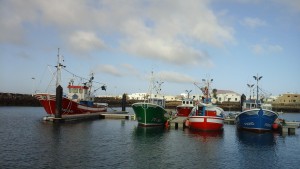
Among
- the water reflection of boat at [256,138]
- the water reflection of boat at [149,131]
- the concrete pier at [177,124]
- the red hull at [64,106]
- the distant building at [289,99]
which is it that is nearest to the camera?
the water reflection of boat at [256,138]

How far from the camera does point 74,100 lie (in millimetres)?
62688

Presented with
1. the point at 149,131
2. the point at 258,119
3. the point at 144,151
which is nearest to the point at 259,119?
the point at 258,119

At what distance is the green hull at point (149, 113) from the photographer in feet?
163

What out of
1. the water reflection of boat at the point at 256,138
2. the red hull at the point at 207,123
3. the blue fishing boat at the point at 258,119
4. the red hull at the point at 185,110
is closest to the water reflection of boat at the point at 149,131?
the red hull at the point at 207,123

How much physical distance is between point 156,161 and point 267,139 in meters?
21.3

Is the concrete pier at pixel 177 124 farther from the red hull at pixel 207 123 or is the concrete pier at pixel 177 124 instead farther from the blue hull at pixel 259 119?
the blue hull at pixel 259 119

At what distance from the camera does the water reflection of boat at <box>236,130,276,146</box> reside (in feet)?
123

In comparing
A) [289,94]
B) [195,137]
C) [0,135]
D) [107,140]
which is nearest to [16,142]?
[0,135]

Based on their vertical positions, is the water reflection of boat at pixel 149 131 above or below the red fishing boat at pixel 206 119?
below

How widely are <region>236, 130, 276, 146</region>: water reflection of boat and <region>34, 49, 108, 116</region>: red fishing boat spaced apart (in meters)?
31.1

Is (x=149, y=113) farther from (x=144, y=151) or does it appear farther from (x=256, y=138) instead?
(x=144, y=151)

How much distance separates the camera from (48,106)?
183 ft

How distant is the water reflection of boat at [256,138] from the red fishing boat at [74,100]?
1225 inches

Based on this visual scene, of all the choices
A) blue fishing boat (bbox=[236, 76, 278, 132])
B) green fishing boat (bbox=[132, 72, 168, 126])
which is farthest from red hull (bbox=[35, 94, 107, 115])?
blue fishing boat (bbox=[236, 76, 278, 132])
